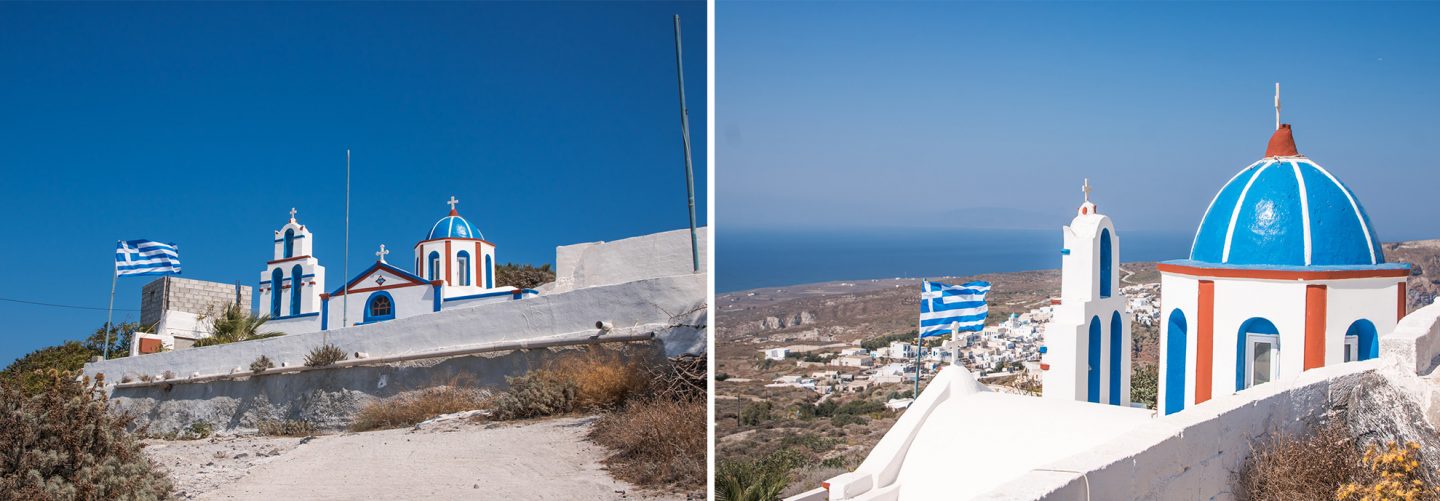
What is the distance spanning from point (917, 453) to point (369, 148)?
5.04m

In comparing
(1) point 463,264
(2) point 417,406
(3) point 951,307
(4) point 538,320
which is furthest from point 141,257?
(3) point 951,307

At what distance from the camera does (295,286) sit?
8086 millimetres

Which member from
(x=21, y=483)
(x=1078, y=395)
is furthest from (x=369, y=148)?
(x=1078, y=395)

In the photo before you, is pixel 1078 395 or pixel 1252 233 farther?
pixel 1078 395

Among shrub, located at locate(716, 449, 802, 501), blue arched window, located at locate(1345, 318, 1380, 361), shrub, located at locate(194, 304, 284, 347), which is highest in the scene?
blue arched window, located at locate(1345, 318, 1380, 361)

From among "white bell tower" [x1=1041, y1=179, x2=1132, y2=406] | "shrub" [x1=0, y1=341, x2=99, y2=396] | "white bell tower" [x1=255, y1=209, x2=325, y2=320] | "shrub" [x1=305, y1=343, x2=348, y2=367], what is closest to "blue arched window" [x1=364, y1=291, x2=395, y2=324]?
"white bell tower" [x1=255, y1=209, x2=325, y2=320]

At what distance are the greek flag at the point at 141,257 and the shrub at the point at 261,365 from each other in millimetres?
1173

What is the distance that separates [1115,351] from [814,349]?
1146 cm

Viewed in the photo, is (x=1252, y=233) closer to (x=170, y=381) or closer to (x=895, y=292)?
(x=170, y=381)

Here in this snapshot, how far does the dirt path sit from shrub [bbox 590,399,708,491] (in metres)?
0.14

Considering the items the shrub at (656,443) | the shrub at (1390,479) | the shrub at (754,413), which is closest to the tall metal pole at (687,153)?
the shrub at (656,443)

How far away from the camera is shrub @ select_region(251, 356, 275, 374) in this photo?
7.41 metres

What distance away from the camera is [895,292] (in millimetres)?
20344

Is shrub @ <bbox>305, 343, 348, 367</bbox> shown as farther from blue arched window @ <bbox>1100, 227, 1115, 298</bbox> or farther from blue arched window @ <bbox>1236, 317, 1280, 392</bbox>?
blue arched window @ <bbox>1236, 317, 1280, 392</bbox>
